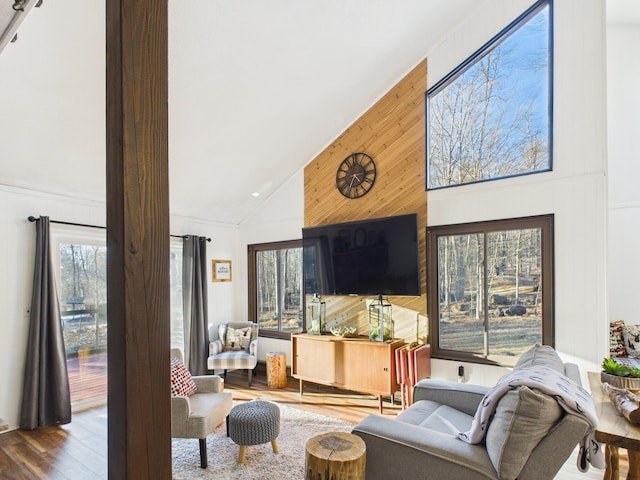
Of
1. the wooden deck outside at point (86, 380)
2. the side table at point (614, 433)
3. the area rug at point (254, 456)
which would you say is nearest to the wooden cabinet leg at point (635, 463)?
the side table at point (614, 433)

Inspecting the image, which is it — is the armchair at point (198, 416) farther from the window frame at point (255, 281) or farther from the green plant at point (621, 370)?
the green plant at point (621, 370)

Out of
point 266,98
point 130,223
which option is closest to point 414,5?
point 266,98

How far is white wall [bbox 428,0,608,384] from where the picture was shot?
3191 mm

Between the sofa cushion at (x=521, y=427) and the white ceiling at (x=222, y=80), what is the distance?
3036 millimetres

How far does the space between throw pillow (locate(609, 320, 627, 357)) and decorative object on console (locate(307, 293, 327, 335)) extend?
3249 mm

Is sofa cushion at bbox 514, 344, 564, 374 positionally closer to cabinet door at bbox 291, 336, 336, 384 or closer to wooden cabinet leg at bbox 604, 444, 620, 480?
wooden cabinet leg at bbox 604, 444, 620, 480

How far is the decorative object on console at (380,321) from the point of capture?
4.15 m

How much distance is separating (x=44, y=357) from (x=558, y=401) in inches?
158

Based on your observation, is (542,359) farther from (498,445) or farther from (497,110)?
(497,110)

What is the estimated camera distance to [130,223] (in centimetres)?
99

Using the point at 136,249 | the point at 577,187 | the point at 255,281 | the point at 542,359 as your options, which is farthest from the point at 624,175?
the point at 136,249

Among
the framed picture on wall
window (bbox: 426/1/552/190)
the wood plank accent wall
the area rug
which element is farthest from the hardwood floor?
window (bbox: 426/1/552/190)

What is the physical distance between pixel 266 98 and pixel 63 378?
3274 millimetres

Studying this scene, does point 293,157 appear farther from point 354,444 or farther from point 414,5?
point 354,444
